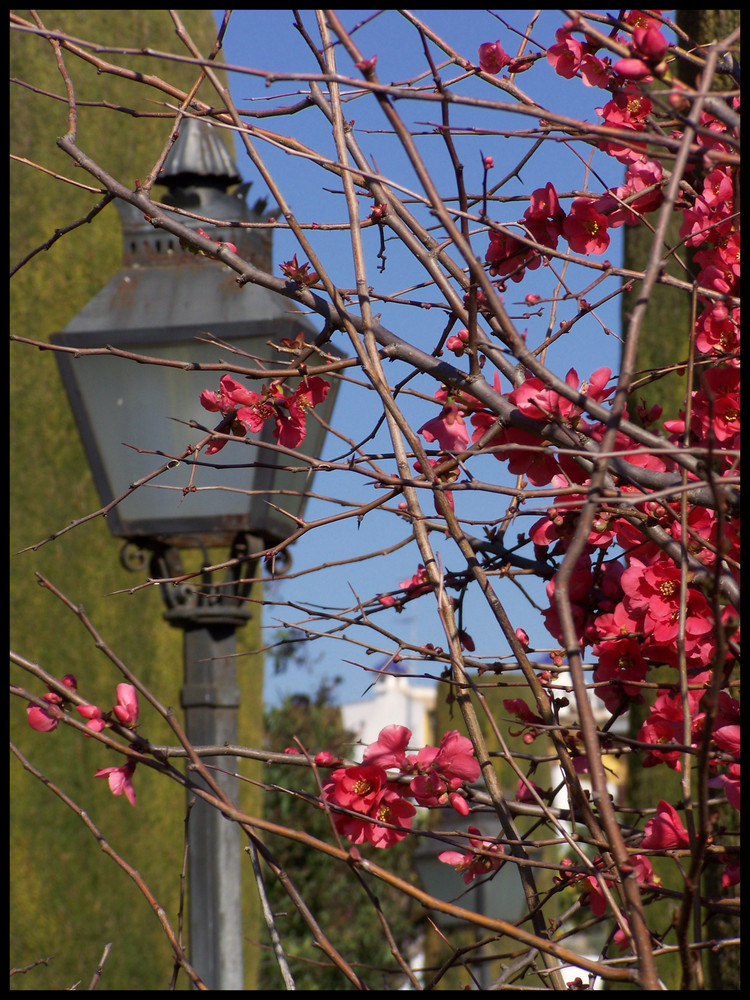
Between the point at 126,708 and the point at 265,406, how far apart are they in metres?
0.52

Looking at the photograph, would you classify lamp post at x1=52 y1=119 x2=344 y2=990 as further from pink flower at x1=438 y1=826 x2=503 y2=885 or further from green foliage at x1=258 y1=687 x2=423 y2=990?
green foliage at x1=258 y1=687 x2=423 y2=990

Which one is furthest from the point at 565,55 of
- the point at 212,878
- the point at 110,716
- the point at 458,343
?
the point at 212,878

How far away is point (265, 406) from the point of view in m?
1.62

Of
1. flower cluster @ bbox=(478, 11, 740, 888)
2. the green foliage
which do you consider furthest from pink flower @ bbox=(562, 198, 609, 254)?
the green foliage

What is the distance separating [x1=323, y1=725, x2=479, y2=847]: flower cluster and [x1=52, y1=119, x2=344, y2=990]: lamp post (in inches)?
37.5

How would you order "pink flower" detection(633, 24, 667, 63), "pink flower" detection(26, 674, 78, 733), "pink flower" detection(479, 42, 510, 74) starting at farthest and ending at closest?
"pink flower" detection(479, 42, 510, 74) → "pink flower" detection(26, 674, 78, 733) → "pink flower" detection(633, 24, 667, 63)

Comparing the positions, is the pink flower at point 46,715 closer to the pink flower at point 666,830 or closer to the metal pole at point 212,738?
the pink flower at point 666,830

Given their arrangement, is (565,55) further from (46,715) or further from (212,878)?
(212,878)

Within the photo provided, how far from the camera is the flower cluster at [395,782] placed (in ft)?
4.41

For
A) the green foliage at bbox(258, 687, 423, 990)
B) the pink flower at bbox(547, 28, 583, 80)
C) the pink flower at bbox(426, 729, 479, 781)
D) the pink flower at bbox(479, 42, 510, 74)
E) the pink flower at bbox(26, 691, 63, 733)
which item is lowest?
the green foliage at bbox(258, 687, 423, 990)

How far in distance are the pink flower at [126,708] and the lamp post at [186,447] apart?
3.27 ft

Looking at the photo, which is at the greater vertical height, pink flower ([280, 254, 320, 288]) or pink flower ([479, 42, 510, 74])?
pink flower ([479, 42, 510, 74])

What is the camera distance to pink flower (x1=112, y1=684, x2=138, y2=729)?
1.32m

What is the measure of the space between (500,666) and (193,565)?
14.0 ft
